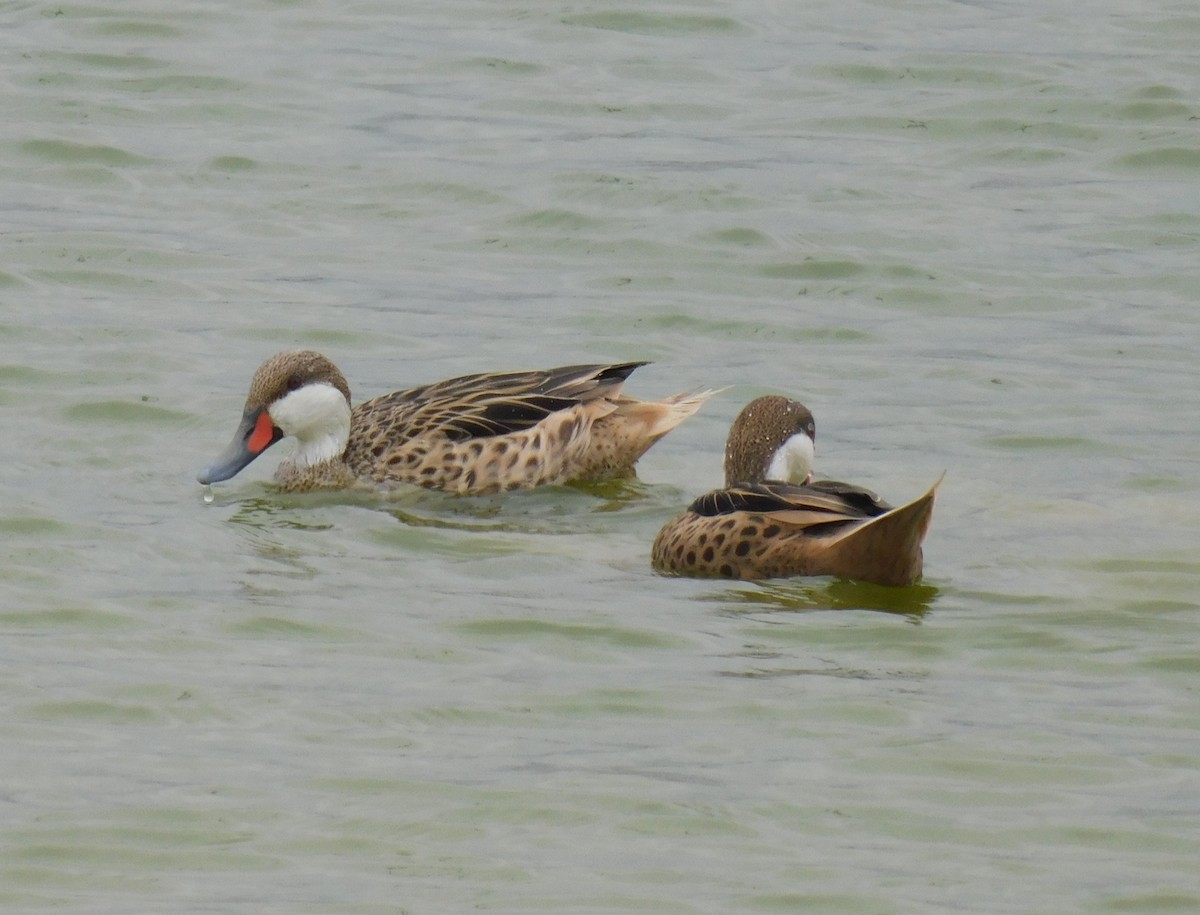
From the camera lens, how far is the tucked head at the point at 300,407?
11.0 metres

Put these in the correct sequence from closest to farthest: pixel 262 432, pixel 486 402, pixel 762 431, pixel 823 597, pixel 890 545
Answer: pixel 890 545 → pixel 823 597 → pixel 762 431 → pixel 262 432 → pixel 486 402

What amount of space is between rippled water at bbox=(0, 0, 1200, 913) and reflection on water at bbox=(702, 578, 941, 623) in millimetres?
32

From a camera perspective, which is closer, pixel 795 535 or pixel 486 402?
pixel 795 535

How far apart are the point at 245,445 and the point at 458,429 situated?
3.10ft

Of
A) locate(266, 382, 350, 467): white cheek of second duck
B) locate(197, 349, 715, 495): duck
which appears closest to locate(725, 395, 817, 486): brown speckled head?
locate(197, 349, 715, 495): duck

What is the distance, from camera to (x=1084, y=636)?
8430 mm

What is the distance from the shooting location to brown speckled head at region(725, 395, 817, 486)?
32.8 feet

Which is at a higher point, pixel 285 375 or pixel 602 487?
pixel 285 375

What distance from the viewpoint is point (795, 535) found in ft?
30.3

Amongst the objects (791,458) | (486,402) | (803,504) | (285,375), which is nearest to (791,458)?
(791,458)

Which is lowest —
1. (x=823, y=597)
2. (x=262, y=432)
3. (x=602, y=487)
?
(x=602, y=487)

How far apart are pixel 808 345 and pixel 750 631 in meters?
4.71

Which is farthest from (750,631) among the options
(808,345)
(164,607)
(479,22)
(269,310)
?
(479,22)

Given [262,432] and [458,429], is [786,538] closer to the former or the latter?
[458,429]
